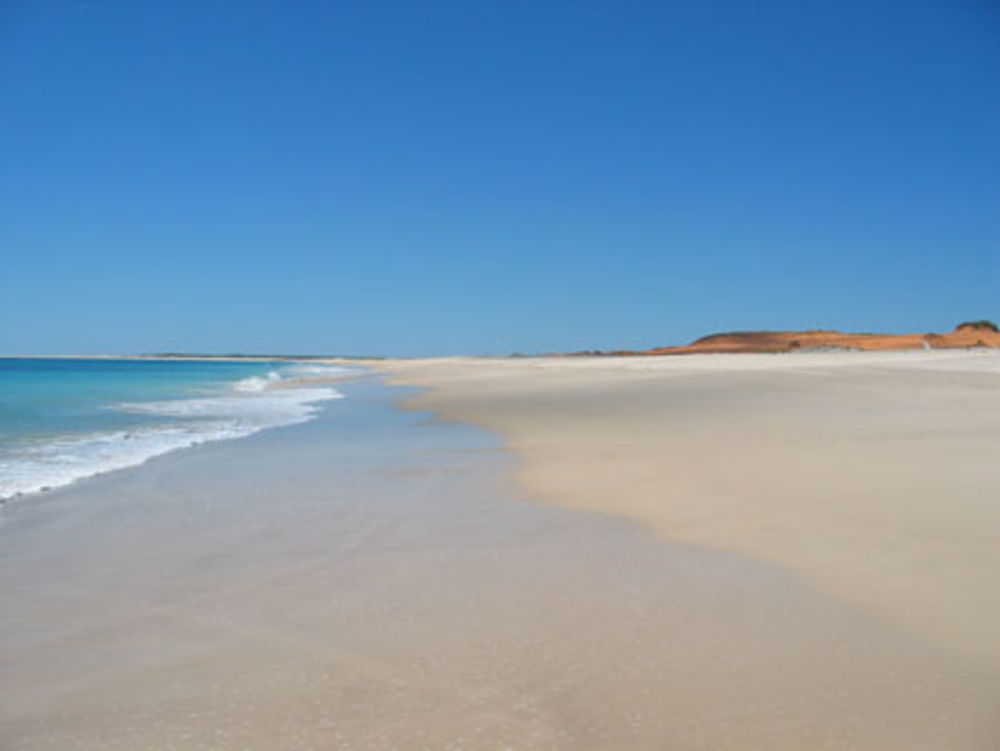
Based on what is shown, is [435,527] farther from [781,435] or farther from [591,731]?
[781,435]

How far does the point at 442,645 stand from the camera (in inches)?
117

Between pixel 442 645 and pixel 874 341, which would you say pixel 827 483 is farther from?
pixel 874 341

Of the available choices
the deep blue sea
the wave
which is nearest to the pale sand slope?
the wave

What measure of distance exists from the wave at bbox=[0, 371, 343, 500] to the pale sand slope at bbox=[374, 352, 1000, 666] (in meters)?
3.98

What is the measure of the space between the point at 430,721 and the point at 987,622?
2.36 metres

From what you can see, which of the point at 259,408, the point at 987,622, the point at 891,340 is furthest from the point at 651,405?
the point at 891,340

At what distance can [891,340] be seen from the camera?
5578 centimetres

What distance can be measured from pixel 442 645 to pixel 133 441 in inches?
357

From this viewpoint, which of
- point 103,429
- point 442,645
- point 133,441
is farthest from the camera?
point 103,429

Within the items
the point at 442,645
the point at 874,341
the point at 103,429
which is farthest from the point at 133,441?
the point at 874,341

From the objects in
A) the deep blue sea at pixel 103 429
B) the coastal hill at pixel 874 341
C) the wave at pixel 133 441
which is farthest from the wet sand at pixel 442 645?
the coastal hill at pixel 874 341

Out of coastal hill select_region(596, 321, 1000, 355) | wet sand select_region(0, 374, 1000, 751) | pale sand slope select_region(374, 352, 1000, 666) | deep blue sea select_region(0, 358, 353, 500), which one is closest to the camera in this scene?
wet sand select_region(0, 374, 1000, 751)

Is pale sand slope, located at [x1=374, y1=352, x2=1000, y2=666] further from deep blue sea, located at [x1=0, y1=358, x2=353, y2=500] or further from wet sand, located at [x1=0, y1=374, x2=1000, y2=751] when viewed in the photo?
deep blue sea, located at [x1=0, y1=358, x2=353, y2=500]

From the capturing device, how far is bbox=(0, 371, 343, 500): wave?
7.40m
